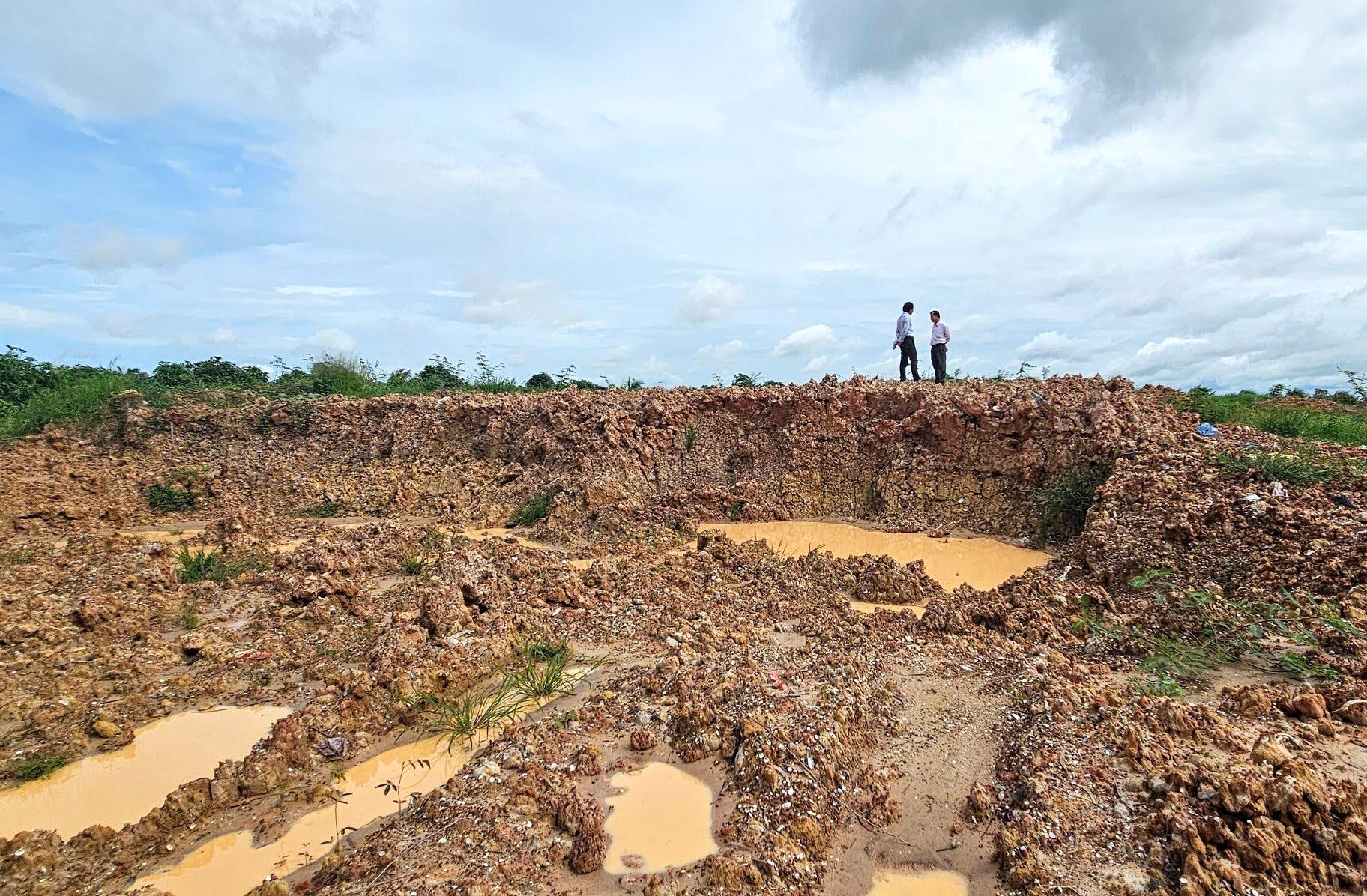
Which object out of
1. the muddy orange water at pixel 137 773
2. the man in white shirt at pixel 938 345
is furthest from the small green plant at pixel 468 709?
the man in white shirt at pixel 938 345

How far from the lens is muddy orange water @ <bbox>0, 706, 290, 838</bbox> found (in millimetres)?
3424

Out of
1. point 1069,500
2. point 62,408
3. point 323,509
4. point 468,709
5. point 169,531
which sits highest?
point 62,408

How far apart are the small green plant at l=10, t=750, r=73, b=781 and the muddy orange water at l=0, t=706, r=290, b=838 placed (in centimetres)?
3

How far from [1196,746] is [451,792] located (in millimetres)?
3368

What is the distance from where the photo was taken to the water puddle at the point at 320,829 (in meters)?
2.90

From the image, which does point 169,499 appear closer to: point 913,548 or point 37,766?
point 37,766

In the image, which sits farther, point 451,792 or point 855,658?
point 855,658

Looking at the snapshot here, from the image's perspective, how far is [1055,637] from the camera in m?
4.60

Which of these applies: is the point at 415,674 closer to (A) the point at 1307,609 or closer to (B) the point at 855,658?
(B) the point at 855,658

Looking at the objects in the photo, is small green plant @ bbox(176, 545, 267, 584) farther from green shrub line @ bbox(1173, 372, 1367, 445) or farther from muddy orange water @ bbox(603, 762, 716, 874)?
green shrub line @ bbox(1173, 372, 1367, 445)

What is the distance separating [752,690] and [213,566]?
579 centimetres

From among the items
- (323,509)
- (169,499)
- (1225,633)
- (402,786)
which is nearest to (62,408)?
(169,499)

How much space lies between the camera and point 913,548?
26.0ft

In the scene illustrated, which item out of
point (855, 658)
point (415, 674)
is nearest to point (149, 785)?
point (415, 674)
